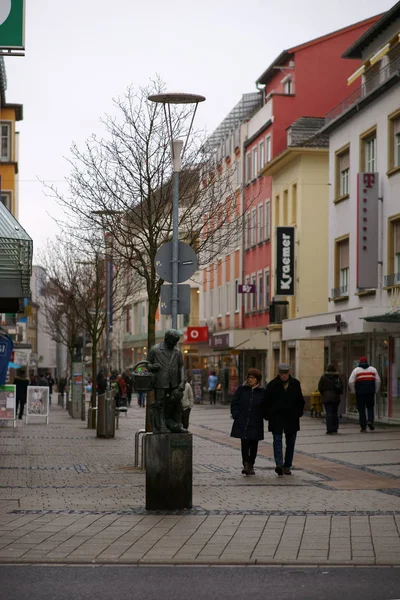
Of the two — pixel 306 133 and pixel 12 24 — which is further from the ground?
pixel 306 133

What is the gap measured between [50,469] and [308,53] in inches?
1486

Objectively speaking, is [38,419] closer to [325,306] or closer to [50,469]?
[325,306]

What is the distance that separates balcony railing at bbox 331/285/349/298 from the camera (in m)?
38.8

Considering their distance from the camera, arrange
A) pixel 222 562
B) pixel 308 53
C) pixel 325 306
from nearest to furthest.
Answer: pixel 222 562, pixel 325 306, pixel 308 53

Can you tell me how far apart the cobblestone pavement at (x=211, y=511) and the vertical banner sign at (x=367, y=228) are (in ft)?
38.4

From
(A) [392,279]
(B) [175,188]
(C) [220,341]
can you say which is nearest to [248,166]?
Answer: (C) [220,341]

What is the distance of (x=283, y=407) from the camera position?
1766 centimetres

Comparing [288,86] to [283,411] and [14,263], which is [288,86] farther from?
[283,411]

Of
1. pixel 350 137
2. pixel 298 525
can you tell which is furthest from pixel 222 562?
pixel 350 137

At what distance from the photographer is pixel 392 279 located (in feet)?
110

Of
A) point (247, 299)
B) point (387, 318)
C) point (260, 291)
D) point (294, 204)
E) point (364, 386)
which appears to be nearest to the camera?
point (364, 386)

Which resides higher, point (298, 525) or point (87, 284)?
point (87, 284)

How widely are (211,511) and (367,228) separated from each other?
22.8 metres

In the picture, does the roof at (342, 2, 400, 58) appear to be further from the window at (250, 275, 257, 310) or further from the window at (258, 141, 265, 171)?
the window at (250, 275, 257, 310)
